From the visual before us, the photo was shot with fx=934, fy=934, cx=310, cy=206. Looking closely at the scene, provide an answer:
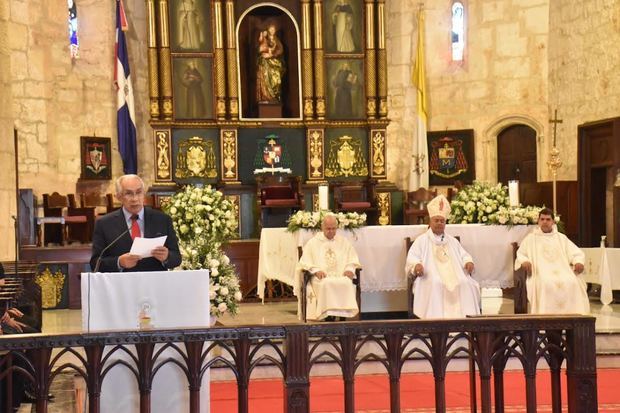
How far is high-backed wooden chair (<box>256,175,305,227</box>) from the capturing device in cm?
1656

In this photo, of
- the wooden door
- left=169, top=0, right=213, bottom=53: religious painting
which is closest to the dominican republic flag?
left=169, top=0, right=213, bottom=53: religious painting

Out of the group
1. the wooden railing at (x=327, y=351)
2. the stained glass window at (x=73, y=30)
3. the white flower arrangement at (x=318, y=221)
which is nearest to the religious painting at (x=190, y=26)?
the stained glass window at (x=73, y=30)

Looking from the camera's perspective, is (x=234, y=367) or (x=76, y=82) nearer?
(x=234, y=367)

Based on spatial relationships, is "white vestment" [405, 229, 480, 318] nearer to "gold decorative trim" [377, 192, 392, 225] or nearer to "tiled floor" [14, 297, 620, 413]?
"tiled floor" [14, 297, 620, 413]

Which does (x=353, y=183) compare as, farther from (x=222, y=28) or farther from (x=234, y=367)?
(x=234, y=367)

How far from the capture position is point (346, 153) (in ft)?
59.4

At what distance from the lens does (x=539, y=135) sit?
1778 centimetres

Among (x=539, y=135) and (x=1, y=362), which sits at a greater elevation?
(x=539, y=135)

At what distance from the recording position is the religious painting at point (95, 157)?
17.2 metres

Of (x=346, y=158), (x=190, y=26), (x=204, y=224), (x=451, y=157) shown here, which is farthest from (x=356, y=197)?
(x=204, y=224)

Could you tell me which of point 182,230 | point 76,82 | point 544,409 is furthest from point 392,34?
point 544,409

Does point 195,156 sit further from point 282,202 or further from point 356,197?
point 356,197

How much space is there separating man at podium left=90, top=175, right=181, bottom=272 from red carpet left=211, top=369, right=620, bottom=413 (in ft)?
6.06

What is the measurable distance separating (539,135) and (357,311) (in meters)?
8.79
